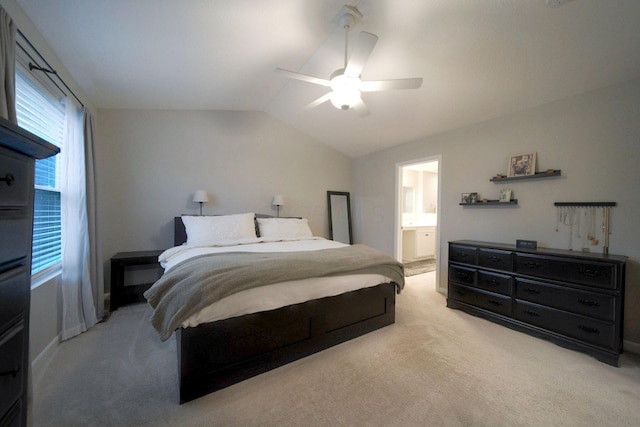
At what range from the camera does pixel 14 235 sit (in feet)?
2.53

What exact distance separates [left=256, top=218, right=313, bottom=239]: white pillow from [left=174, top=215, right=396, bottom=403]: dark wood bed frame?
169cm

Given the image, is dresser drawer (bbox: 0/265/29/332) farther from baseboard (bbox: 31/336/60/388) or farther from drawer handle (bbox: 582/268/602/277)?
drawer handle (bbox: 582/268/602/277)

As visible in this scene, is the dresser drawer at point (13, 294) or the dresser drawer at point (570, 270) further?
the dresser drawer at point (570, 270)

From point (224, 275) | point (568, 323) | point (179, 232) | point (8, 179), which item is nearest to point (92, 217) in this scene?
point (179, 232)

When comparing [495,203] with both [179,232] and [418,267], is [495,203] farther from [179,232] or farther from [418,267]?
[179,232]

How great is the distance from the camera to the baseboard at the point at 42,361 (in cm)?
168

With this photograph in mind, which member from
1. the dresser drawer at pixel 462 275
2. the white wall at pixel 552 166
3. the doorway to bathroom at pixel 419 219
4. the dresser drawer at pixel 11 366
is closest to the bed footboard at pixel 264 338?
the dresser drawer at pixel 11 366

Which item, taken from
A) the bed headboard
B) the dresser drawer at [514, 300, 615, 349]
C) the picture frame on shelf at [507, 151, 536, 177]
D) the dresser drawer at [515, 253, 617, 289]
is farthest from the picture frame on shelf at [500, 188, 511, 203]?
the bed headboard

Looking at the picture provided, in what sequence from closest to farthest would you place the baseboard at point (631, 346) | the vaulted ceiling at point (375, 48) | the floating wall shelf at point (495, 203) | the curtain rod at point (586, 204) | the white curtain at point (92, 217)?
the vaulted ceiling at point (375, 48) → the baseboard at point (631, 346) → the curtain rod at point (586, 204) → the white curtain at point (92, 217) → the floating wall shelf at point (495, 203)

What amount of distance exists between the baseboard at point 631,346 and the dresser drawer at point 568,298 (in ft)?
1.55

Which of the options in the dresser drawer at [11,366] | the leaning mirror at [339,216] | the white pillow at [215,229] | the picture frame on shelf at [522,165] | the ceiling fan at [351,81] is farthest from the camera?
the leaning mirror at [339,216]

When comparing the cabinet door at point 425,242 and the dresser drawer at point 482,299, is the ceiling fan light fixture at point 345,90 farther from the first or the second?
the cabinet door at point 425,242

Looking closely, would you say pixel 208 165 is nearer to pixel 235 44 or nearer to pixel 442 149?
pixel 235 44

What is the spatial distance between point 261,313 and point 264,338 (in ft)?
0.62
